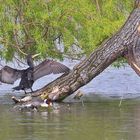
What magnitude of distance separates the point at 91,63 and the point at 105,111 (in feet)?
5.98

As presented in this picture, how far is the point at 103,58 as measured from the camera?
15.4m

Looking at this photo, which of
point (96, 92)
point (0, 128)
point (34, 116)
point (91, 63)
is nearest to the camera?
point (0, 128)

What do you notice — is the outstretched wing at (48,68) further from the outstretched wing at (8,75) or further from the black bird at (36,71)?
the outstretched wing at (8,75)

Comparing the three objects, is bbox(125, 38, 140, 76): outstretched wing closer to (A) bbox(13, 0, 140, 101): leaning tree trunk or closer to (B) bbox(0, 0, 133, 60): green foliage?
(A) bbox(13, 0, 140, 101): leaning tree trunk

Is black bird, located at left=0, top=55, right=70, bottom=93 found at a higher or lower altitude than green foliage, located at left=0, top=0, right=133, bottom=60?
lower

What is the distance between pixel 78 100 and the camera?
1627cm

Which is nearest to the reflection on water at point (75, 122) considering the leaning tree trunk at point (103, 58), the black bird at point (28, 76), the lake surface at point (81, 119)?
the lake surface at point (81, 119)

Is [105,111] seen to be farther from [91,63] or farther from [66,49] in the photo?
[66,49]

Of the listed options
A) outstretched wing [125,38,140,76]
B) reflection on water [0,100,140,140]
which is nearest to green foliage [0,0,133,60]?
outstretched wing [125,38,140,76]

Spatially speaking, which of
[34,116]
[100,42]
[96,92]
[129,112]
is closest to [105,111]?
[129,112]

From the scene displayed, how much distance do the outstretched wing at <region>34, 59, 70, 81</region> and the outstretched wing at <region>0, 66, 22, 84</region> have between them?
47cm

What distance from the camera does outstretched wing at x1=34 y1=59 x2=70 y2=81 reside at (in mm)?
15828

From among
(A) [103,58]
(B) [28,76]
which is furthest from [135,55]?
(B) [28,76]

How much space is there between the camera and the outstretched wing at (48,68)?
15828mm
